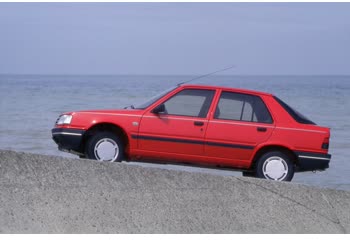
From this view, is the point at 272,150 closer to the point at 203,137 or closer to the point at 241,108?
the point at 241,108

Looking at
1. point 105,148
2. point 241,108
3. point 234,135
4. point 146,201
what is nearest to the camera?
point 146,201

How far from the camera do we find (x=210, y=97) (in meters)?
10.1

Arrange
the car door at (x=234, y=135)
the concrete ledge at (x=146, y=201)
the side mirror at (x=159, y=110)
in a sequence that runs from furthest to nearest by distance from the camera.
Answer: the side mirror at (x=159, y=110) < the car door at (x=234, y=135) < the concrete ledge at (x=146, y=201)

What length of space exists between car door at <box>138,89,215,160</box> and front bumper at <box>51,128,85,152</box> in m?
0.70

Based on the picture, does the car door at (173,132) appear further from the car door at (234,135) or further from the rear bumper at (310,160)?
the rear bumper at (310,160)

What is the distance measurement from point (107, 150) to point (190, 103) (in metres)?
1.11

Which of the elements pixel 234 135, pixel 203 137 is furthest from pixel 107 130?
pixel 234 135

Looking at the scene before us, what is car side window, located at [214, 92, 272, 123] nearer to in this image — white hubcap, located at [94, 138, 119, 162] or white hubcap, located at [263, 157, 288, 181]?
white hubcap, located at [263, 157, 288, 181]

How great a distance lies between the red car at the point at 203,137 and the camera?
9.91 meters

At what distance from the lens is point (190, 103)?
10148 millimetres

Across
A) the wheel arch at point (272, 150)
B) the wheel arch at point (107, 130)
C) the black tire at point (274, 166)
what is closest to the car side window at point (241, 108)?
the wheel arch at point (272, 150)

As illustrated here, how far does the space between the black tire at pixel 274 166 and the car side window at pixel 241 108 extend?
1.40 feet

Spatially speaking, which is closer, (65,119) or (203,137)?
(203,137)
